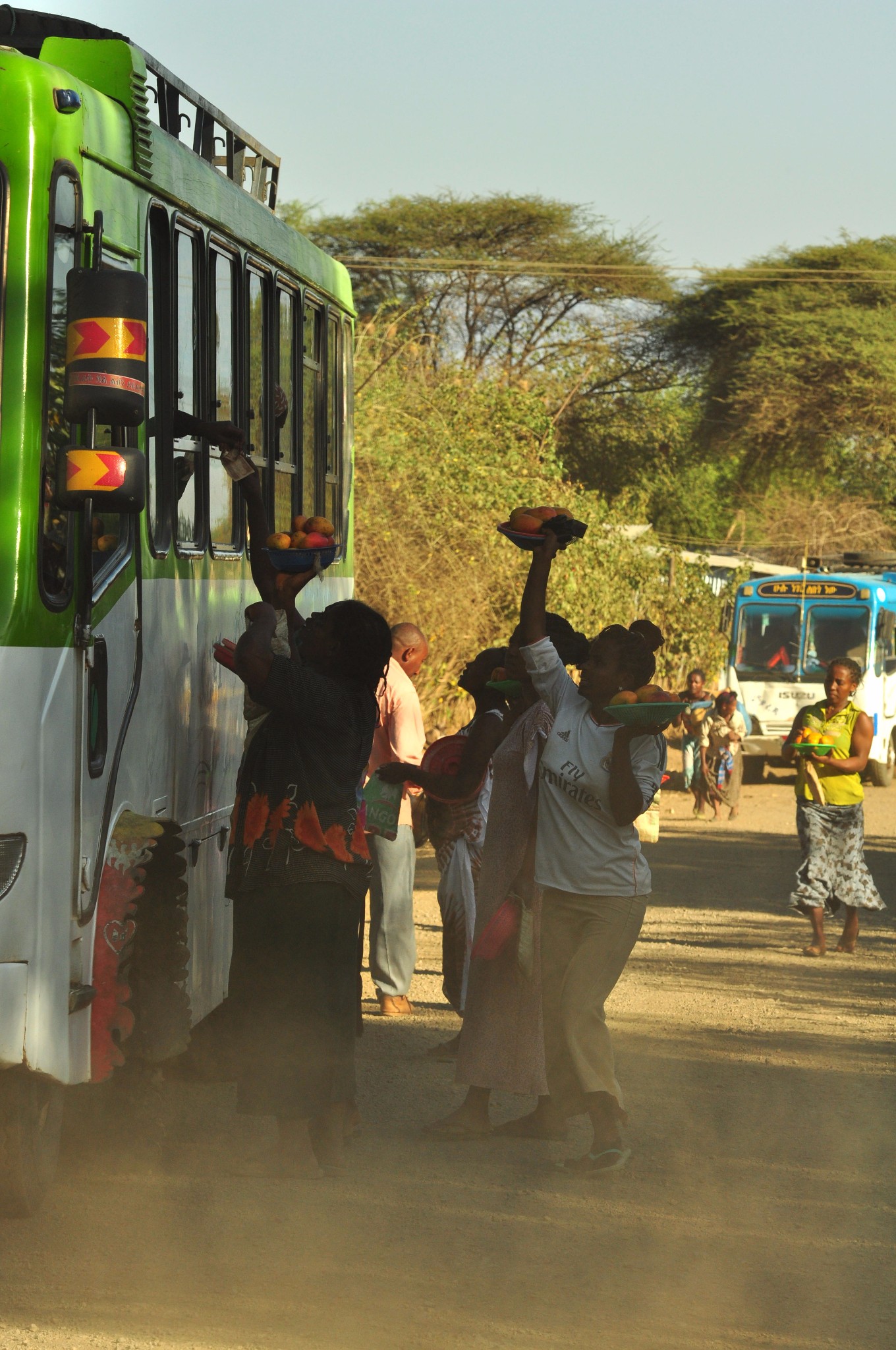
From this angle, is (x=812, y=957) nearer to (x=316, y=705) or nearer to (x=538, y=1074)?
(x=538, y=1074)

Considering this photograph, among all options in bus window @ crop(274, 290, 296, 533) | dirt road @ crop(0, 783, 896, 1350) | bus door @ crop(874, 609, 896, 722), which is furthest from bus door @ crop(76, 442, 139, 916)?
bus door @ crop(874, 609, 896, 722)

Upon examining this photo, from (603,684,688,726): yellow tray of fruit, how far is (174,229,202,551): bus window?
4.82 feet

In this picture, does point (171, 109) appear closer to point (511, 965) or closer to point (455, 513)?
point (511, 965)

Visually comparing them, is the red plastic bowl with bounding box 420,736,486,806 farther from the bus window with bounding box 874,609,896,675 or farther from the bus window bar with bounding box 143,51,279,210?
the bus window with bounding box 874,609,896,675

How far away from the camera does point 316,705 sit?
525cm

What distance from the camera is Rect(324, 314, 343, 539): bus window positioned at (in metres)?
8.41

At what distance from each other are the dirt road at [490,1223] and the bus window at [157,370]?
1.80 metres

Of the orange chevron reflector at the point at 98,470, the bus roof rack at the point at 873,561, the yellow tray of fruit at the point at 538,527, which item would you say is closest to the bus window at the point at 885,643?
the bus roof rack at the point at 873,561

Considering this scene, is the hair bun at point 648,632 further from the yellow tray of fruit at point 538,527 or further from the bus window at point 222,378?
A: the bus window at point 222,378

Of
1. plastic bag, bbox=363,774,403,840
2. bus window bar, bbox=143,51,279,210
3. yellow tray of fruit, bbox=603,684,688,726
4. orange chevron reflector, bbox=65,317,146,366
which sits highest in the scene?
bus window bar, bbox=143,51,279,210

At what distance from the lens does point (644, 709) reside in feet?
17.5

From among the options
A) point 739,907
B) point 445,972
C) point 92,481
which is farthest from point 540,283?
point 92,481

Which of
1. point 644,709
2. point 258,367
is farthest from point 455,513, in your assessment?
point 644,709

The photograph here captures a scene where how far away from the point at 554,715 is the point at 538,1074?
118 cm
